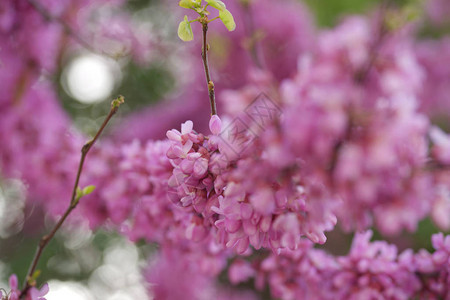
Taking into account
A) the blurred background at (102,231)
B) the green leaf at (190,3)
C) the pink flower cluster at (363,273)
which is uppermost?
the blurred background at (102,231)

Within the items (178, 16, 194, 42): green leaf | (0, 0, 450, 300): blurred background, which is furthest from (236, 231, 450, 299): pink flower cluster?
(0, 0, 450, 300): blurred background

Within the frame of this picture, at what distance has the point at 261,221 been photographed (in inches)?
13.3

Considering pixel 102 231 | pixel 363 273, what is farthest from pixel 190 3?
pixel 102 231

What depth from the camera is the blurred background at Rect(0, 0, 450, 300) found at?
0.94 m

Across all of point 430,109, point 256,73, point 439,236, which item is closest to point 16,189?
point 256,73

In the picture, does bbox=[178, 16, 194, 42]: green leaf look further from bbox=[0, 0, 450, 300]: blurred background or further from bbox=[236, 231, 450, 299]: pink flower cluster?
bbox=[0, 0, 450, 300]: blurred background

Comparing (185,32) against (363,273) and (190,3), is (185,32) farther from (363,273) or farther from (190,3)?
(363,273)

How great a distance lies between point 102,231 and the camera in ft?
3.46

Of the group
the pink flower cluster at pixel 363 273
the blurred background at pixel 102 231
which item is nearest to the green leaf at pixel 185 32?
the pink flower cluster at pixel 363 273

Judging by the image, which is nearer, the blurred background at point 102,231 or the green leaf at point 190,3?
the green leaf at point 190,3

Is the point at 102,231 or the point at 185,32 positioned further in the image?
the point at 102,231

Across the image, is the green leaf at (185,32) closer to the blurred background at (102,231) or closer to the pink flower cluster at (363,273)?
the pink flower cluster at (363,273)

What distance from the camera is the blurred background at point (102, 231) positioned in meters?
0.94

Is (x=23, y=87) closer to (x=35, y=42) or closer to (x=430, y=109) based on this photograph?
(x=35, y=42)
